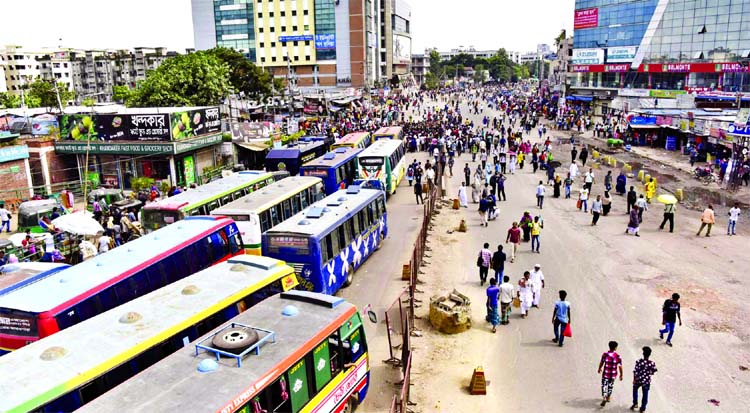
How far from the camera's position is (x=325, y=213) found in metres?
16.8

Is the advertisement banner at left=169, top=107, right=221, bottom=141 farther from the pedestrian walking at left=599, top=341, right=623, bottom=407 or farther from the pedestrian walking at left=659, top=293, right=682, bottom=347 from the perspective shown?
the pedestrian walking at left=599, top=341, right=623, bottom=407

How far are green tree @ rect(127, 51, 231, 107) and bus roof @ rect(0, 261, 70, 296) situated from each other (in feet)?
105

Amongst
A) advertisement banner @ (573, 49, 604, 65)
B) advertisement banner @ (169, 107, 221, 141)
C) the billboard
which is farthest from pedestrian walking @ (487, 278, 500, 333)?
the billboard

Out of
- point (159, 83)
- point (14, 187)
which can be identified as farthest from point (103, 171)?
point (159, 83)

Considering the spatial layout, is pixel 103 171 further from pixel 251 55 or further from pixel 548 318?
pixel 251 55

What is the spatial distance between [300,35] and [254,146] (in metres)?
67.2

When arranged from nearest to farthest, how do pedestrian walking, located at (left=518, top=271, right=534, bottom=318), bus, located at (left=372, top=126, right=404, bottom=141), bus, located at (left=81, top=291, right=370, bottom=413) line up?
bus, located at (left=81, top=291, right=370, bottom=413), pedestrian walking, located at (left=518, top=271, right=534, bottom=318), bus, located at (left=372, top=126, right=404, bottom=141)

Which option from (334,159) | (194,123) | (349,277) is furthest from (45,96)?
(349,277)

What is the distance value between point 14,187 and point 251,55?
76.4m

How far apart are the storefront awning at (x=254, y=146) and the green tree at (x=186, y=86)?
12.5 meters

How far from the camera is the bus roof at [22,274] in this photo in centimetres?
1291

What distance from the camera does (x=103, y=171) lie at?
102ft

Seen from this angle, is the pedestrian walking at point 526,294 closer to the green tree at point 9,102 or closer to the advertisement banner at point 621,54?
A: the green tree at point 9,102

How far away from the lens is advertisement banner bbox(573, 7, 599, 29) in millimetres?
84625
